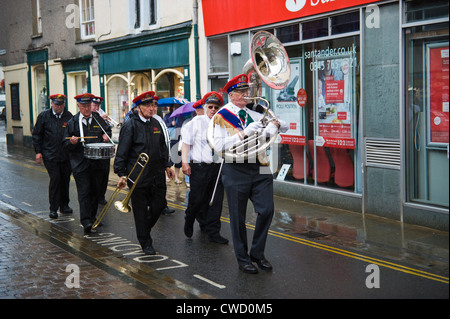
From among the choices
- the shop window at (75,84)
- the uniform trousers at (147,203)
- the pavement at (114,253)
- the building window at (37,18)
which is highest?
the building window at (37,18)

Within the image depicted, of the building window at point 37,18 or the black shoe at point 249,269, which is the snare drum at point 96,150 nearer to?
the black shoe at point 249,269

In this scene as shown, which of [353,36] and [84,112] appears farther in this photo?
[353,36]

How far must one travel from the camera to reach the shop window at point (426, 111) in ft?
27.8

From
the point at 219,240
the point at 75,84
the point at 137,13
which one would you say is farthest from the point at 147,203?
the point at 75,84

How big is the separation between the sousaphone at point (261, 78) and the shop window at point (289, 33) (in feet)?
15.1

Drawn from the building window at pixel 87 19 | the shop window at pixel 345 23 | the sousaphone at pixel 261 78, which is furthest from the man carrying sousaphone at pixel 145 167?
the building window at pixel 87 19

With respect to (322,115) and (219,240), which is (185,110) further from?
(219,240)

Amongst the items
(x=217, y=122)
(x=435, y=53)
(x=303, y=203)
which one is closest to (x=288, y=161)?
(x=303, y=203)

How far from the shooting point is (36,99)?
24.9 meters

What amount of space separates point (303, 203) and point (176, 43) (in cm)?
671

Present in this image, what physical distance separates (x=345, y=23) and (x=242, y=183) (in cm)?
485

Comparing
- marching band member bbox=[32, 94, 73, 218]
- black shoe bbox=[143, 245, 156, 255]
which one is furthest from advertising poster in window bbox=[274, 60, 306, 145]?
black shoe bbox=[143, 245, 156, 255]

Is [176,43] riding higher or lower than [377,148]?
higher
